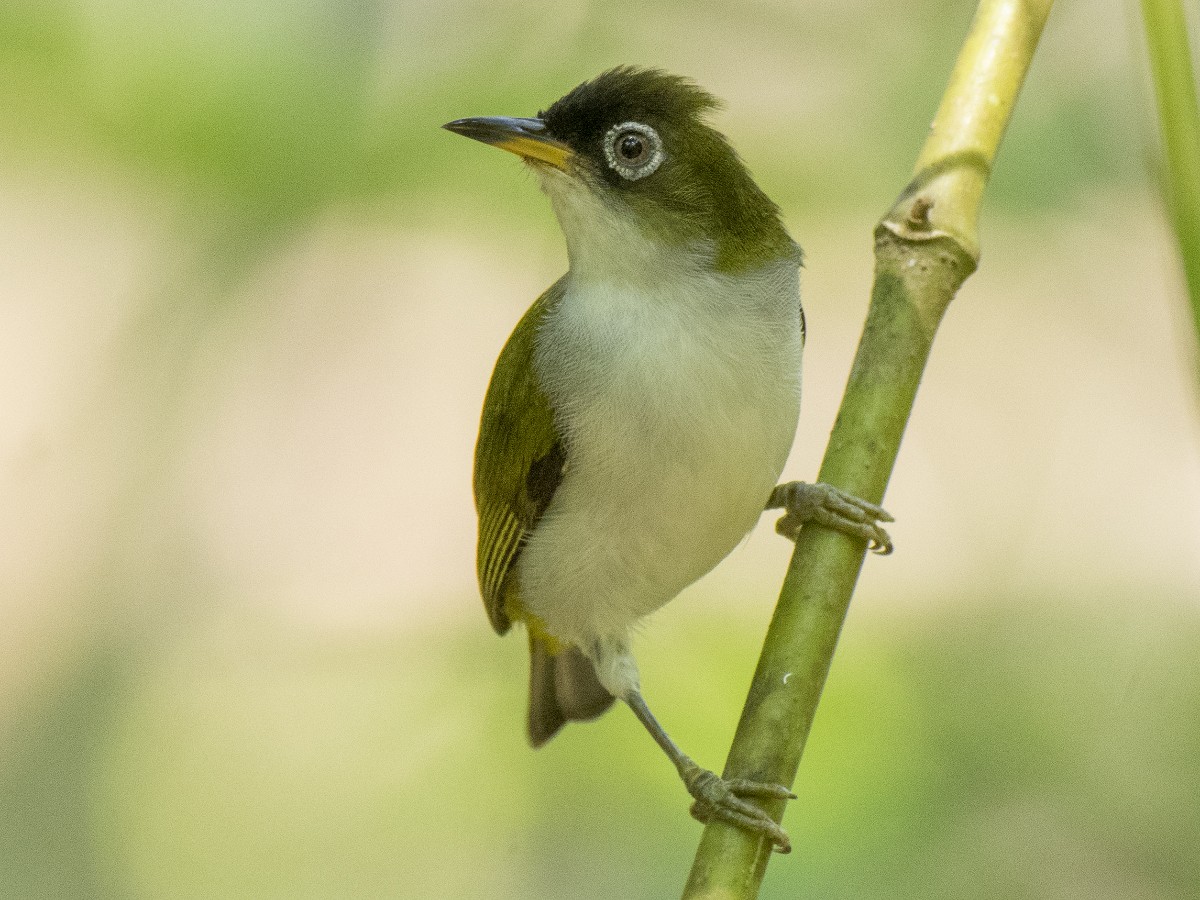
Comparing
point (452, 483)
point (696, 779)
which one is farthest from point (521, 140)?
point (452, 483)

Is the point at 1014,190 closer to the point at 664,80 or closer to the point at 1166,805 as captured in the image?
the point at 664,80

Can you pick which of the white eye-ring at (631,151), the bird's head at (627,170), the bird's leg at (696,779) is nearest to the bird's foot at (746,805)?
the bird's leg at (696,779)

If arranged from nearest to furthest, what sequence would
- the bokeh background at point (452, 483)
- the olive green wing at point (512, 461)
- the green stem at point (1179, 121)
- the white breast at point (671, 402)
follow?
the green stem at point (1179, 121) < the white breast at point (671, 402) < the olive green wing at point (512, 461) < the bokeh background at point (452, 483)

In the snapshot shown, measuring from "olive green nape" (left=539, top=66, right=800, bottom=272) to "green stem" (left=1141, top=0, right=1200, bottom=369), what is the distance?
154 centimetres

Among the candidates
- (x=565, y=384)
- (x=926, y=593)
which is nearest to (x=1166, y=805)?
(x=926, y=593)

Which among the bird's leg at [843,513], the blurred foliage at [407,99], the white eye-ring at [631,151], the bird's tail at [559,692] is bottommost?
the bird's tail at [559,692]

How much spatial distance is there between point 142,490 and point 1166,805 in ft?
11.0

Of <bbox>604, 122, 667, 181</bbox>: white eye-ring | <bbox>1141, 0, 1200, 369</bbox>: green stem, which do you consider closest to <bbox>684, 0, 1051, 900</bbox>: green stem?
<bbox>1141, 0, 1200, 369</bbox>: green stem

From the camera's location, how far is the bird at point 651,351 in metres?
2.98

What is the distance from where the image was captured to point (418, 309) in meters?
5.11

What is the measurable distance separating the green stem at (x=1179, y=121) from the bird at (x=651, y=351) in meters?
1.40

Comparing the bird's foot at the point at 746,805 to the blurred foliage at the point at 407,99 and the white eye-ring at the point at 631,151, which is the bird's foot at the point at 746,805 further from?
the blurred foliage at the point at 407,99

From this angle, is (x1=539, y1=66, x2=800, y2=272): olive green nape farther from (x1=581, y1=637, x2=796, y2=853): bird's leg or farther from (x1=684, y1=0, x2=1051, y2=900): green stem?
(x1=581, y1=637, x2=796, y2=853): bird's leg

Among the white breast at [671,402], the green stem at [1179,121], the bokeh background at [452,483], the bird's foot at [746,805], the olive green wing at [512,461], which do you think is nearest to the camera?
the green stem at [1179,121]
